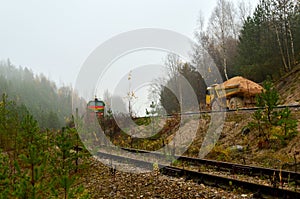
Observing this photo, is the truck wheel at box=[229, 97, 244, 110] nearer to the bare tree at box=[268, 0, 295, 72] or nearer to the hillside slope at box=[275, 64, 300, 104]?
the hillside slope at box=[275, 64, 300, 104]

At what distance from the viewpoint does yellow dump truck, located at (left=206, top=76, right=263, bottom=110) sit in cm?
1585

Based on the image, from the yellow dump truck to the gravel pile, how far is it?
33.7ft


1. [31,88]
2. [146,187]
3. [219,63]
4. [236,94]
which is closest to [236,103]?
[236,94]

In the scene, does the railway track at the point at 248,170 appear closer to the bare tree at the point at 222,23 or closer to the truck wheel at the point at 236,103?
the truck wheel at the point at 236,103

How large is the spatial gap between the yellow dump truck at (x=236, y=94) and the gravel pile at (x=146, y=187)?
1027cm

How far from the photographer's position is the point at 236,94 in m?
16.2

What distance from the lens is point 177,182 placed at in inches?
239

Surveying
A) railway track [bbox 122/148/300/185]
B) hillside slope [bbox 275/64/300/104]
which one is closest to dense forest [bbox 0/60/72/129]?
hillside slope [bbox 275/64/300/104]

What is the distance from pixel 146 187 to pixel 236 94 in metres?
11.8

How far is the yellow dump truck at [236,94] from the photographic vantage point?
1585 cm

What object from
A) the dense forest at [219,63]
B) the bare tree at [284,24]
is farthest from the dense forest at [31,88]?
the bare tree at [284,24]

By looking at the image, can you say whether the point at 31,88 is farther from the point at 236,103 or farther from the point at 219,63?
the point at 236,103

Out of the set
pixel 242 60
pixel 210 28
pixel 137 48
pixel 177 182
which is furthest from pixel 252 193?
pixel 210 28

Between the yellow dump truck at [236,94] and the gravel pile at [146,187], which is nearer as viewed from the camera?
the gravel pile at [146,187]
